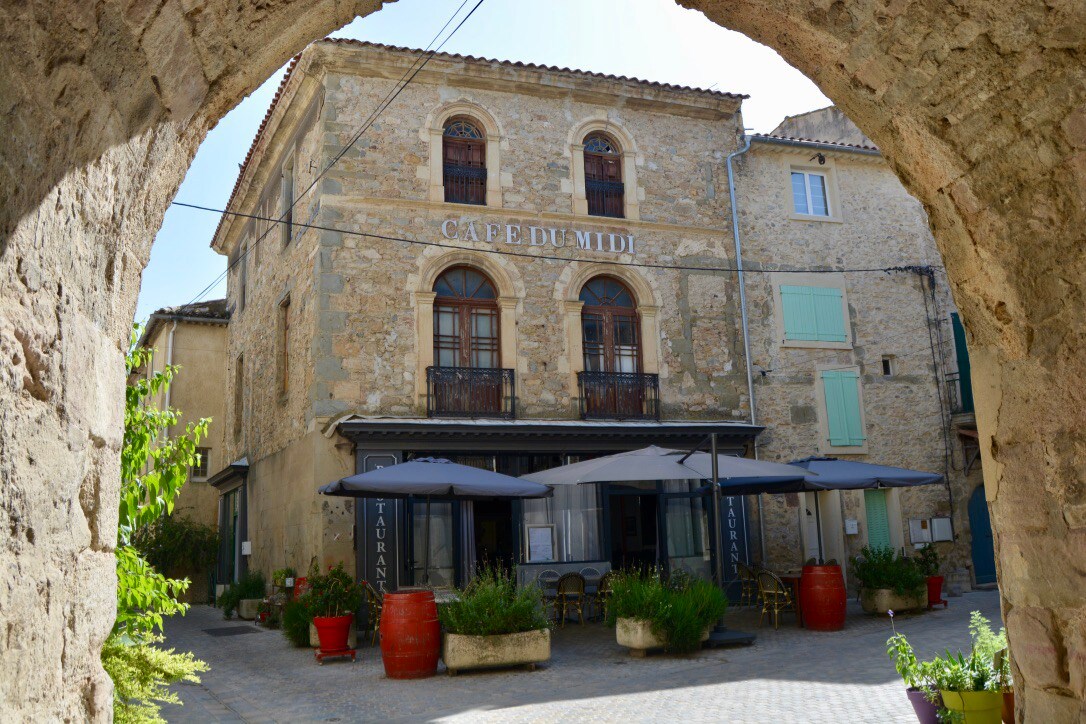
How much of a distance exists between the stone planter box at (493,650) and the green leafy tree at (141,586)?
143 inches

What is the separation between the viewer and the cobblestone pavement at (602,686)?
6715 mm

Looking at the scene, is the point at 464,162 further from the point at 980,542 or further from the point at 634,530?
the point at 980,542

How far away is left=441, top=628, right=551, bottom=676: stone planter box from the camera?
27.8 feet

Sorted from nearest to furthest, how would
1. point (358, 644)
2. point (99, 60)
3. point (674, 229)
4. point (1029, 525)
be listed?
point (99, 60) < point (1029, 525) < point (358, 644) < point (674, 229)

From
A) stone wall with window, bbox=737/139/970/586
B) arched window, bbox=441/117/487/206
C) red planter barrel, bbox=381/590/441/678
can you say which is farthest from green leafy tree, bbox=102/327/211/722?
stone wall with window, bbox=737/139/970/586

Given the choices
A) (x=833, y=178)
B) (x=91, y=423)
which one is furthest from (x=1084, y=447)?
(x=833, y=178)

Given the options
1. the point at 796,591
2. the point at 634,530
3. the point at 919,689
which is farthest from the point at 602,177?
the point at 919,689

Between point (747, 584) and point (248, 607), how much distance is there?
7943 mm

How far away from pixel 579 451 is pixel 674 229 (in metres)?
4.05

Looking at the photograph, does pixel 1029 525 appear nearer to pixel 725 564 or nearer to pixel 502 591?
pixel 502 591

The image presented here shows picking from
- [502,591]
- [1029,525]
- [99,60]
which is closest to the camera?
[99,60]

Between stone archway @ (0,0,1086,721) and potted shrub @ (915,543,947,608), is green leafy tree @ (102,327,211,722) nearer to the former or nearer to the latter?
stone archway @ (0,0,1086,721)

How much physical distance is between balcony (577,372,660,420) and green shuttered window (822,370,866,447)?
121 inches

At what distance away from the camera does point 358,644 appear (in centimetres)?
1116
